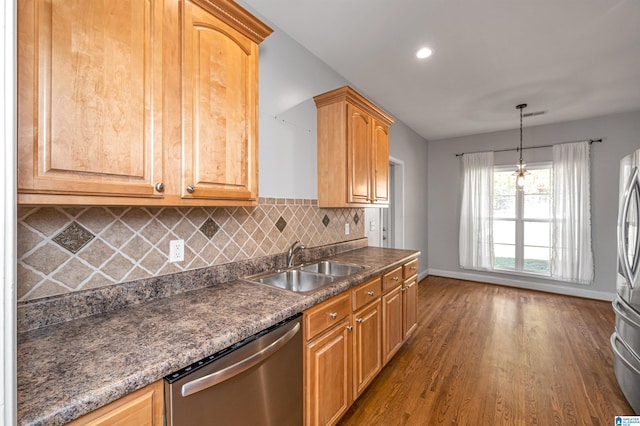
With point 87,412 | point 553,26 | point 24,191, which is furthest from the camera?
point 553,26

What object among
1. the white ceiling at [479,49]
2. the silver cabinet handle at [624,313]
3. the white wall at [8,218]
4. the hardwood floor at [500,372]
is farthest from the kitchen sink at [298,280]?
the silver cabinet handle at [624,313]

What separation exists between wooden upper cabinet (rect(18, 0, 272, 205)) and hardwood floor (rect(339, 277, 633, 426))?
186cm

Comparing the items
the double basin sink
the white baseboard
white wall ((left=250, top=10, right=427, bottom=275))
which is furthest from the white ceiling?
the white baseboard

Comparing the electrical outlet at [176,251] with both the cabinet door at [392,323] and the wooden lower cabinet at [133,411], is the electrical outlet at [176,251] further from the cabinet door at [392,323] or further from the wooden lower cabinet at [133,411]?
the cabinet door at [392,323]

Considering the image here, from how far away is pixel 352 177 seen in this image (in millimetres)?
2457

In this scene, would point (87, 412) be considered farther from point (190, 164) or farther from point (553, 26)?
point (553, 26)

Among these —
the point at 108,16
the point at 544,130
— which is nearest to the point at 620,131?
the point at 544,130

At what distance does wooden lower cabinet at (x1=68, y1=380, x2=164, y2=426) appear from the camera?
28.2 inches

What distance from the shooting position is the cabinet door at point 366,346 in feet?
6.10

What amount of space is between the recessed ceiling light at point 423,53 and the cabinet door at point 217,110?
171 centimetres

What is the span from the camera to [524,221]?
15.9 feet

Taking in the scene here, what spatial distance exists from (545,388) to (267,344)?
2386mm

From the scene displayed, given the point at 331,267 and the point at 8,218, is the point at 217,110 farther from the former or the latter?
the point at 331,267

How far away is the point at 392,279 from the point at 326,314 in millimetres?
974
